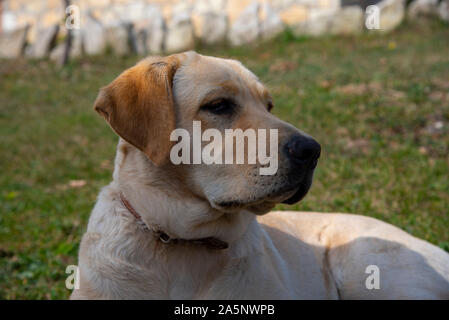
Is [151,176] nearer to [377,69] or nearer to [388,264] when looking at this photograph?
[388,264]

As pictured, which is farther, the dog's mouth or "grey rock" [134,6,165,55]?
"grey rock" [134,6,165,55]

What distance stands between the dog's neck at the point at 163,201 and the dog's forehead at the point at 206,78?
0.46 metres

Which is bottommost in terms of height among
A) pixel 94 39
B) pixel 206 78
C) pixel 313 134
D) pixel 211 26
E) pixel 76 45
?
pixel 313 134

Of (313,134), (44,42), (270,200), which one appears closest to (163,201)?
(270,200)

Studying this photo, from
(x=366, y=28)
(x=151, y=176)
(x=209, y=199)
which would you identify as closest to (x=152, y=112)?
(x=151, y=176)

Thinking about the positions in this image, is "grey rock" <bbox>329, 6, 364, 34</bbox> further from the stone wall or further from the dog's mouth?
the dog's mouth

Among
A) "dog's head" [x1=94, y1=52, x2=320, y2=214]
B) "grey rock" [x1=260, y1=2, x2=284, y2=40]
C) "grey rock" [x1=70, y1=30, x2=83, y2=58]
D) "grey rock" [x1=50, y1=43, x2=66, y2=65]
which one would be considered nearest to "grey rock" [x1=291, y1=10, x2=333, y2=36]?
"grey rock" [x1=260, y1=2, x2=284, y2=40]

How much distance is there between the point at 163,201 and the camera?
2.78 meters

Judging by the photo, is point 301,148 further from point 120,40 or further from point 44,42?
point 44,42

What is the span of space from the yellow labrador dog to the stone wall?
38.9 ft

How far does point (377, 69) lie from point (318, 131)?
10.7 feet

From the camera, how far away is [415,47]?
12016mm

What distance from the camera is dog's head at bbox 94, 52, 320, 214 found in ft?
8.61

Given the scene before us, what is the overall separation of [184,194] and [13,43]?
15131mm
